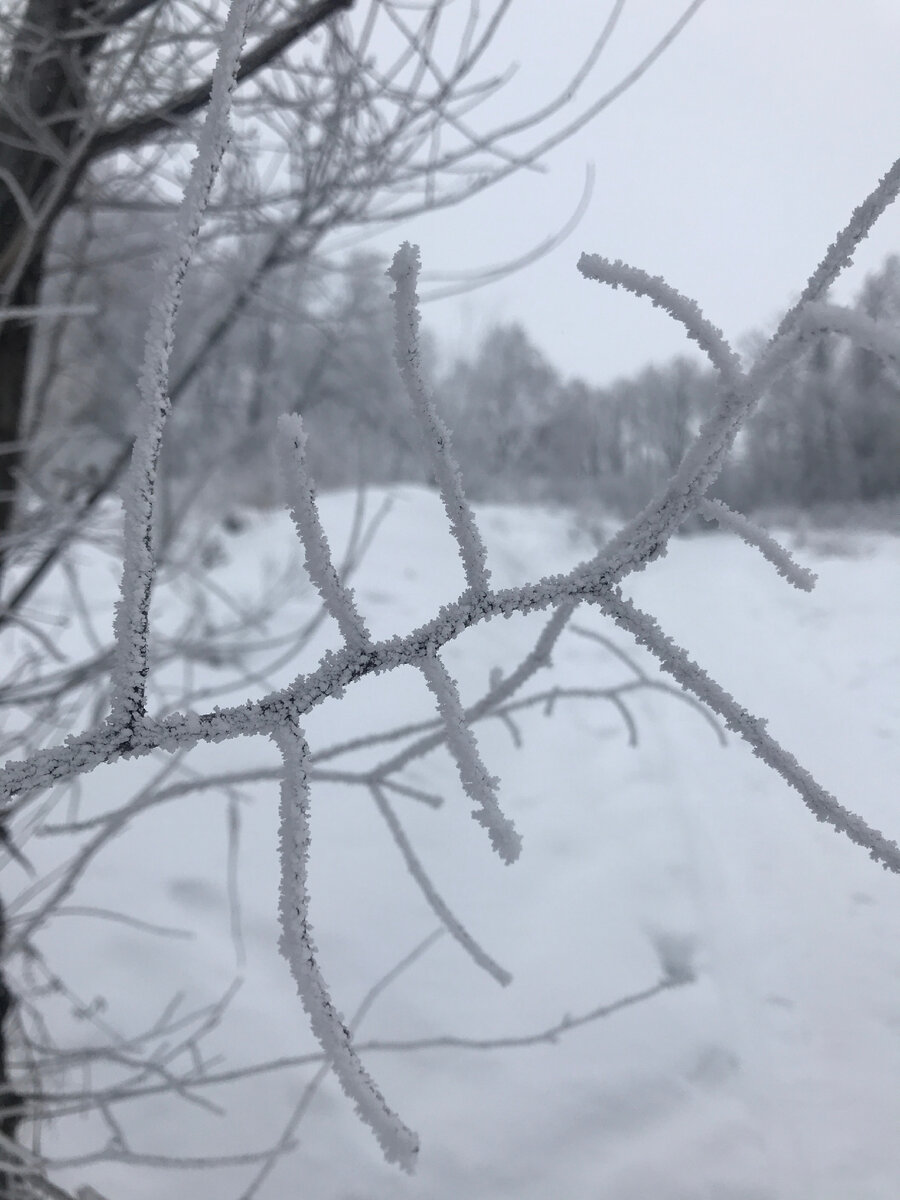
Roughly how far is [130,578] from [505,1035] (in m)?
1.26

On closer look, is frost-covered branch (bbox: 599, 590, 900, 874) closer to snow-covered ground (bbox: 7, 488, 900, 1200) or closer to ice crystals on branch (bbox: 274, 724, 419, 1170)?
ice crystals on branch (bbox: 274, 724, 419, 1170)

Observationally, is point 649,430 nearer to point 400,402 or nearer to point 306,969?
point 400,402

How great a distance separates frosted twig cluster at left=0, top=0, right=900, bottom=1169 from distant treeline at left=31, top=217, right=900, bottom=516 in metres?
0.02

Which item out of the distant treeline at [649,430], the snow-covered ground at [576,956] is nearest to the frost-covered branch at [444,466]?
the snow-covered ground at [576,956]

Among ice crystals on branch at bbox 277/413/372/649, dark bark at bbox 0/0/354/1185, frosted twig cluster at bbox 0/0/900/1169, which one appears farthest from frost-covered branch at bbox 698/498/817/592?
dark bark at bbox 0/0/354/1185

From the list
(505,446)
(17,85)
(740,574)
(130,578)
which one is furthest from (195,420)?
(130,578)

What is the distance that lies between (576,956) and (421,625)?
1.39 metres

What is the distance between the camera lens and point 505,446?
3.51m

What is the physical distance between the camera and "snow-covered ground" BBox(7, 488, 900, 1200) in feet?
3.46

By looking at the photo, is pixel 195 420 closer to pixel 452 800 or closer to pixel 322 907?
pixel 452 800

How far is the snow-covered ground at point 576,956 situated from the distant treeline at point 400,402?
0.27 m

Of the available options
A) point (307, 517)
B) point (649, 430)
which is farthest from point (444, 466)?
point (649, 430)

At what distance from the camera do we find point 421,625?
235 millimetres

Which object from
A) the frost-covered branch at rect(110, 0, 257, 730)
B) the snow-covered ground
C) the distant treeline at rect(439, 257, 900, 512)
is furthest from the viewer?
the distant treeline at rect(439, 257, 900, 512)
